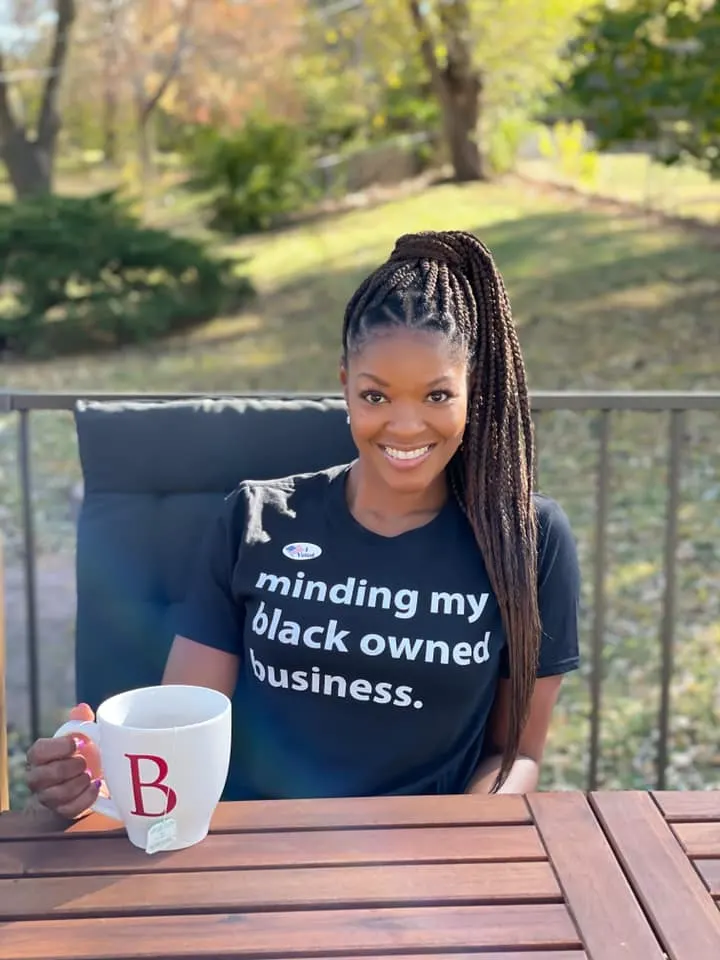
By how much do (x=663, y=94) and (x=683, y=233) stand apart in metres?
5.76

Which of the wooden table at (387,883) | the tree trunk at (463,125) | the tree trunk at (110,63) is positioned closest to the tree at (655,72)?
the wooden table at (387,883)

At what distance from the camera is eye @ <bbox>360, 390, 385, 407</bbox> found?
5.22 feet

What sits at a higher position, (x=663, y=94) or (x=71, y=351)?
(x=663, y=94)

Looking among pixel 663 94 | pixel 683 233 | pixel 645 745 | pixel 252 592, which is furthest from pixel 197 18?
pixel 252 592

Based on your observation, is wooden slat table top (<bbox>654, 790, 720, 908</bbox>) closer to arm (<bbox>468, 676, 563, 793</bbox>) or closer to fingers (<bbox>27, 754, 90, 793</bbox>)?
arm (<bbox>468, 676, 563, 793</bbox>)

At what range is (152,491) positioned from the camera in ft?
7.06

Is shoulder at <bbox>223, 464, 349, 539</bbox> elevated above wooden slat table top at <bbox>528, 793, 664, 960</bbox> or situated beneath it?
elevated above

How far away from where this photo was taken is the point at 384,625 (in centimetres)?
161

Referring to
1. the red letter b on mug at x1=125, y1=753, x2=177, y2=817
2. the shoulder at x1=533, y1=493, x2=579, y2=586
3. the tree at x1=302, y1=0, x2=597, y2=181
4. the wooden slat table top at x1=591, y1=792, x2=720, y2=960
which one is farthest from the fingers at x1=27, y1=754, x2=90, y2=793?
the tree at x1=302, y1=0, x2=597, y2=181

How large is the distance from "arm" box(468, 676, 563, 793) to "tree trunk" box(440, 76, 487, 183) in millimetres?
17535

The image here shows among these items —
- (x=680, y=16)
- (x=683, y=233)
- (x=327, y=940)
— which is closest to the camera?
(x=327, y=940)

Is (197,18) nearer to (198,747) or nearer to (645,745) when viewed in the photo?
(645,745)

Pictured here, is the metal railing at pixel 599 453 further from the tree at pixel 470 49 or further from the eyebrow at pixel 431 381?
the tree at pixel 470 49

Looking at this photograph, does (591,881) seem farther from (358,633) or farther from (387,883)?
(358,633)
